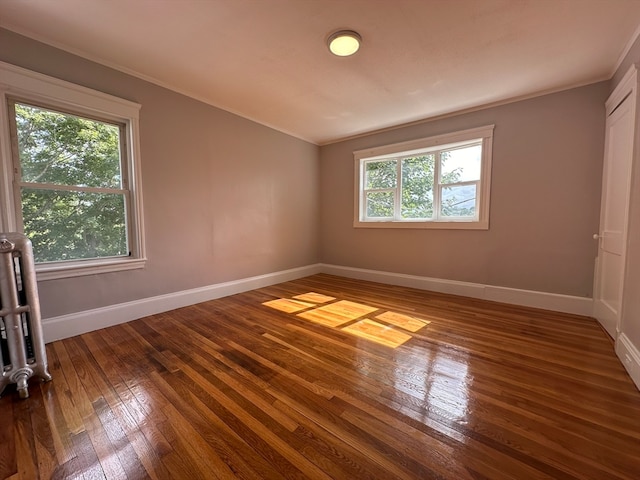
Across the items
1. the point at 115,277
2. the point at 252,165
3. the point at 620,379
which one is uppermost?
the point at 252,165

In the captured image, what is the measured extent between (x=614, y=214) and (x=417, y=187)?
89.7 inches

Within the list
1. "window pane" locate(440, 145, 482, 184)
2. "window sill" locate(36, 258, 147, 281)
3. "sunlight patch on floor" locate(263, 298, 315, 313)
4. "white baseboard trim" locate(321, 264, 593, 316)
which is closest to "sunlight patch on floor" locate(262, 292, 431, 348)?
"sunlight patch on floor" locate(263, 298, 315, 313)

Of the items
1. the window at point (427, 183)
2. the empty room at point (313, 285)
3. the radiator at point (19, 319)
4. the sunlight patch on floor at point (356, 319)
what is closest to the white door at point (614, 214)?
the empty room at point (313, 285)

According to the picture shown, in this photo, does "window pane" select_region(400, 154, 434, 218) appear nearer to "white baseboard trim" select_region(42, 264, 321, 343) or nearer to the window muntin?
"white baseboard trim" select_region(42, 264, 321, 343)

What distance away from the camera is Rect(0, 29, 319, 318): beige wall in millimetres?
2547

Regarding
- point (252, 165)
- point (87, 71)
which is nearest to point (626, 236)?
point (252, 165)

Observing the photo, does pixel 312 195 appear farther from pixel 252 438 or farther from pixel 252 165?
pixel 252 438

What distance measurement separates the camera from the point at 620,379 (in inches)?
72.6

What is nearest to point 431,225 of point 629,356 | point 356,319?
point 356,319

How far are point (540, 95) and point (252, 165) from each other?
392cm

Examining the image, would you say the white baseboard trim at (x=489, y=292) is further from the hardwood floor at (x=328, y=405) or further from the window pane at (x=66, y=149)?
the window pane at (x=66, y=149)

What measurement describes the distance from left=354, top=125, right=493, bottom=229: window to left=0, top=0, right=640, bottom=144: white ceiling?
0.69 metres

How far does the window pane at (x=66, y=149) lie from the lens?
91.8 inches

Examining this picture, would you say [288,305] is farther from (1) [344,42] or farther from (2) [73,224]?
(1) [344,42]
